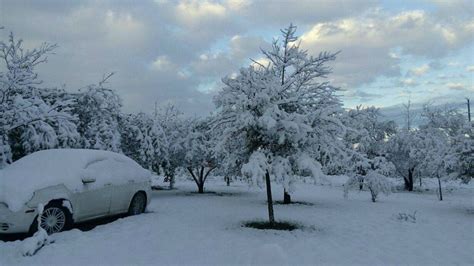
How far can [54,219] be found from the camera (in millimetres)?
7504

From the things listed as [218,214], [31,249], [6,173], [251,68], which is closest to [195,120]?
[218,214]

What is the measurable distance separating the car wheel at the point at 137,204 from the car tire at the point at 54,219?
85.9 inches

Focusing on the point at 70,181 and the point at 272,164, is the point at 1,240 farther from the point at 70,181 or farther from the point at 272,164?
the point at 272,164

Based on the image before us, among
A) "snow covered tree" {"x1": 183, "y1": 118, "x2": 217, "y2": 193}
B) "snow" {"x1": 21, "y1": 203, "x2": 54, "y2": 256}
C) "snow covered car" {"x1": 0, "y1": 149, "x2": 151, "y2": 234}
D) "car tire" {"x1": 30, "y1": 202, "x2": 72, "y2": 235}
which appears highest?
A: "snow covered tree" {"x1": 183, "y1": 118, "x2": 217, "y2": 193}

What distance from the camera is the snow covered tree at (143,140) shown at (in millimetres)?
15922

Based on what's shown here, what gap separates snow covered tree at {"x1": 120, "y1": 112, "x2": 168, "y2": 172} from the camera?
15922 mm

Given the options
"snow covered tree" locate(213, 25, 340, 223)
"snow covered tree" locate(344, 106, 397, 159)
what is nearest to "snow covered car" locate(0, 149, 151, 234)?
"snow covered tree" locate(213, 25, 340, 223)

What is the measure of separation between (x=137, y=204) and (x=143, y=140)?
6267mm

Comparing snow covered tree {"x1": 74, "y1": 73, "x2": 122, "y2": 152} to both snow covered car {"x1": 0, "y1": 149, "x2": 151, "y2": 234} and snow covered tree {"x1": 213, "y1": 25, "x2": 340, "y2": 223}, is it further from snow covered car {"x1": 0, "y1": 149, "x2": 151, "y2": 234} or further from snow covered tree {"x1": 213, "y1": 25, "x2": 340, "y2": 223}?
snow covered tree {"x1": 213, "y1": 25, "x2": 340, "y2": 223}

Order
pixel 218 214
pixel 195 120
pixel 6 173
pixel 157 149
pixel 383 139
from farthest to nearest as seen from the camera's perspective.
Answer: pixel 383 139 < pixel 195 120 < pixel 157 149 < pixel 218 214 < pixel 6 173

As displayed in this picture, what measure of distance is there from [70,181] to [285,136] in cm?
473

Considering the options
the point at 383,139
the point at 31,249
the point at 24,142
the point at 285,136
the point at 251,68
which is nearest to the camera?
the point at 31,249

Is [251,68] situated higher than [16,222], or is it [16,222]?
[251,68]

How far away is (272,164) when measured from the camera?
8414mm
